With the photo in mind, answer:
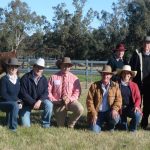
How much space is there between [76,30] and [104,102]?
56.6 meters

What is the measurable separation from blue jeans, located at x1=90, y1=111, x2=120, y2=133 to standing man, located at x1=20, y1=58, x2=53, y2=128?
937 millimetres

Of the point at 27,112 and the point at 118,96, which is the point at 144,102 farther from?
the point at 27,112

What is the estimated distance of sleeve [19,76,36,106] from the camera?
8539 mm

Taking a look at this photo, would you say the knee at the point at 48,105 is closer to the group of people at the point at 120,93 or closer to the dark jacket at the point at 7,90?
the dark jacket at the point at 7,90

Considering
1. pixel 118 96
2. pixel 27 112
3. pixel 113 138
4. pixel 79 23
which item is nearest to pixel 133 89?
pixel 118 96

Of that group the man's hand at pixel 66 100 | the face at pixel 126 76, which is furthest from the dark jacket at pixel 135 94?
the man's hand at pixel 66 100

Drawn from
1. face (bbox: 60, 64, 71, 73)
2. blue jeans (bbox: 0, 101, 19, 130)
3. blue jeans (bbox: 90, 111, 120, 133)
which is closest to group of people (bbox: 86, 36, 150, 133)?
blue jeans (bbox: 90, 111, 120, 133)

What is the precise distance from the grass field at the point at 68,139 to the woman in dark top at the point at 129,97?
34 cm

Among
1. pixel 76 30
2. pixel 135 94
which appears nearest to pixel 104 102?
pixel 135 94

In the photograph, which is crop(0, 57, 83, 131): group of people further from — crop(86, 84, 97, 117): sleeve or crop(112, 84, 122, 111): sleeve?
crop(112, 84, 122, 111): sleeve

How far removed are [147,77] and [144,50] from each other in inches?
22.2

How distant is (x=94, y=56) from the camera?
60.5m

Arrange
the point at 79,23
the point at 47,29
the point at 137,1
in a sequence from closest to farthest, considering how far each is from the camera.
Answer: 1. the point at 137,1
2. the point at 79,23
3. the point at 47,29

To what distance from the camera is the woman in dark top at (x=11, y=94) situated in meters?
8.07
